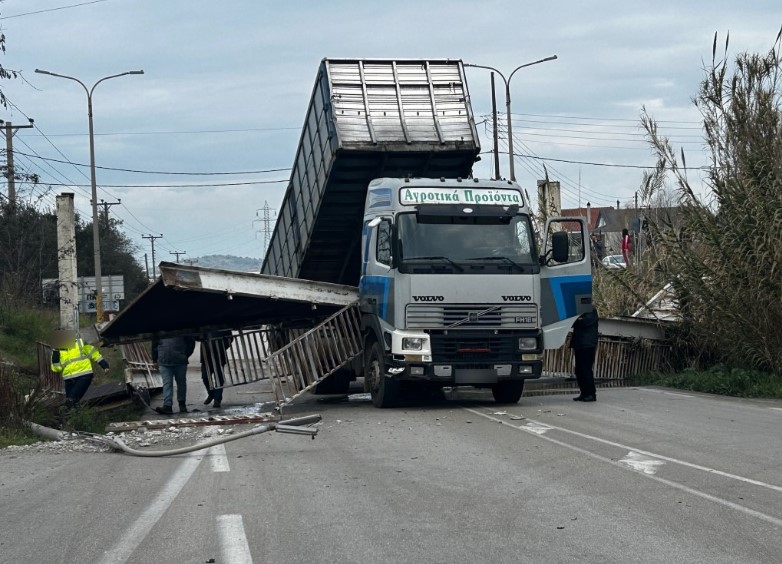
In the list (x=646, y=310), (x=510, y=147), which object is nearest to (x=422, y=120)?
(x=646, y=310)

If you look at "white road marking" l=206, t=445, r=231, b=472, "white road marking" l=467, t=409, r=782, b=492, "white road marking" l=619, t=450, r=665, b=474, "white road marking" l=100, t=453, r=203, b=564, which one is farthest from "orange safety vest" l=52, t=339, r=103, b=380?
"white road marking" l=619, t=450, r=665, b=474

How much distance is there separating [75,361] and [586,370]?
302 inches

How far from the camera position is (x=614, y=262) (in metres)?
20.7

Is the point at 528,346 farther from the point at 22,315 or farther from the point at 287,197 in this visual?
the point at 22,315

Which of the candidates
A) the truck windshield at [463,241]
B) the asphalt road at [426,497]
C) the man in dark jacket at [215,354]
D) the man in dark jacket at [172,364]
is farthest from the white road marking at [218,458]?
the man in dark jacket at [215,354]

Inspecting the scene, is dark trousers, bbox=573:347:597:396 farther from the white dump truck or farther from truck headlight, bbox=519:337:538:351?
truck headlight, bbox=519:337:538:351

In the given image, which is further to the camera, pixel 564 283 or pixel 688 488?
pixel 564 283

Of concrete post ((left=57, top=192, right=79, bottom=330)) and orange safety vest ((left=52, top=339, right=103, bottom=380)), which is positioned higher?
concrete post ((left=57, top=192, right=79, bottom=330))

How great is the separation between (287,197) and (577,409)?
7.01m

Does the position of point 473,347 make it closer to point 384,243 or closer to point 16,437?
point 384,243

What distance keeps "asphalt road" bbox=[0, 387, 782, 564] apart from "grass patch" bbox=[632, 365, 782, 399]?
11.4 ft

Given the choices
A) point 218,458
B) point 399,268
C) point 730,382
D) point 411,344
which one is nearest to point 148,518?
A: point 218,458

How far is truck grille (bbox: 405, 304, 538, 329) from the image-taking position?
13430 millimetres

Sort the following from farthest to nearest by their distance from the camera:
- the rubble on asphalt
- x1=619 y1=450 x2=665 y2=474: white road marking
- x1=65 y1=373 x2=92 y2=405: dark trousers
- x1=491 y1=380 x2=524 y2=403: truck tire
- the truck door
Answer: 1. x1=491 y1=380 x2=524 y2=403: truck tire
2. x1=65 y1=373 x2=92 y2=405: dark trousers
3. the truck door
4. the rubble on asphalt
5. x1=619 y1=450 x2=665 y2=474: white road marking
